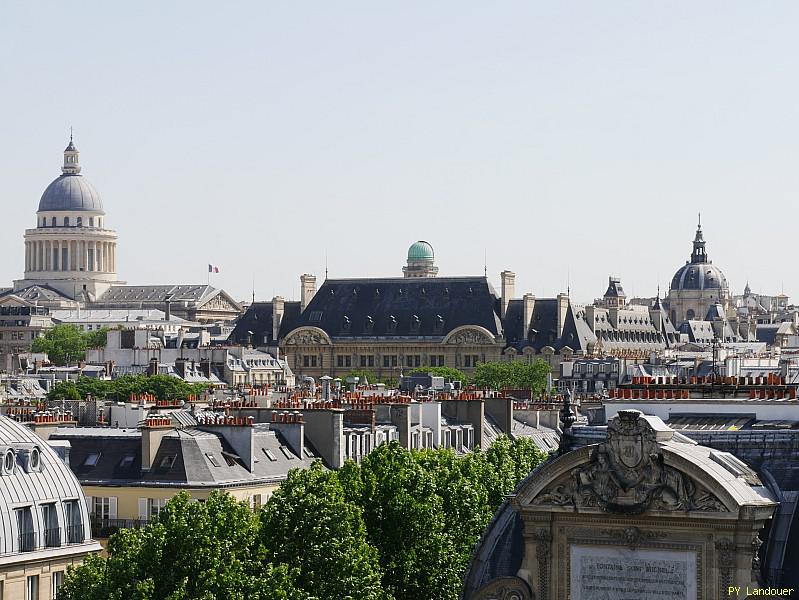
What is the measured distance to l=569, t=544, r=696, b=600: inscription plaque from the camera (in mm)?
22578

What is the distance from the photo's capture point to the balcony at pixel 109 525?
4991 cm

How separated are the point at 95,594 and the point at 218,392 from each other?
266ft

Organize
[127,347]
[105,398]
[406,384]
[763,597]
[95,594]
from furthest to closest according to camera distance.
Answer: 1. [127,347]
2. [406,384]
3. [105,398]
4. [95,594]
5. [763,597]

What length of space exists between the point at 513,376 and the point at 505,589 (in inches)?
5707

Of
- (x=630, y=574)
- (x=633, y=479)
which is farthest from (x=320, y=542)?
(x=633, y=479)

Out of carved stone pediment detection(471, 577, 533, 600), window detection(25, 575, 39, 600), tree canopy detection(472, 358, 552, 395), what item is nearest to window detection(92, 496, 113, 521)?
window detection(25, 575, 39, 600)

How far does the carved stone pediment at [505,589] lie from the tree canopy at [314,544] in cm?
861

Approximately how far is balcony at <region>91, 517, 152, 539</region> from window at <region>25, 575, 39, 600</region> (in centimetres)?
866

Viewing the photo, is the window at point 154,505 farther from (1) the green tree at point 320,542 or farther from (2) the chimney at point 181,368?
(2) the chimney at point 181,368

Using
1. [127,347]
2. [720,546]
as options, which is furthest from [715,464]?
[127,347]

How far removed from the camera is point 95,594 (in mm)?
Answer: 34406

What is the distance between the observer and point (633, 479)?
2248cm

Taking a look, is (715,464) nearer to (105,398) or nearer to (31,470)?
(31,470)

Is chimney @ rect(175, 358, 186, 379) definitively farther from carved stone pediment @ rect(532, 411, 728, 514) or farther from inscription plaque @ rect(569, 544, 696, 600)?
carved stone pediment @ rect(532, 411, 728, 514)
